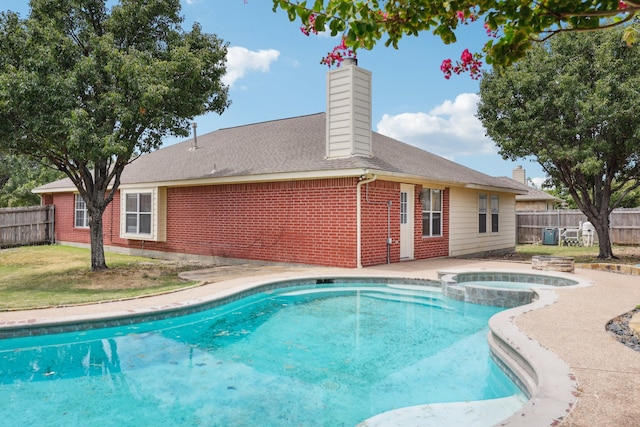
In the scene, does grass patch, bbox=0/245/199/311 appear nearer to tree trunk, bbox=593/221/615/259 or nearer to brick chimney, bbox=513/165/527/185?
tree trunk, bbox=593/221/615/259

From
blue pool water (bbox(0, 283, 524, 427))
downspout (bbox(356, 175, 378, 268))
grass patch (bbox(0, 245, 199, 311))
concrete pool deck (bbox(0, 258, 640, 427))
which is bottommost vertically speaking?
blue pool water (bbox(0, 283, 524, 427))

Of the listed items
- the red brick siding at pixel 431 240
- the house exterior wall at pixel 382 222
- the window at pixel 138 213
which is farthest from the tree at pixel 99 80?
the red brick siding at pixel 431 240

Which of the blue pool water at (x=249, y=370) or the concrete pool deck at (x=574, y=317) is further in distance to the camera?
the blue pool water at (x=249, y=370)

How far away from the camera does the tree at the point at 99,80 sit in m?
9.43

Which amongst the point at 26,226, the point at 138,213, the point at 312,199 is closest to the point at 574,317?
the point at 312,199

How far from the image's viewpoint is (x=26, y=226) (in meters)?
20.4

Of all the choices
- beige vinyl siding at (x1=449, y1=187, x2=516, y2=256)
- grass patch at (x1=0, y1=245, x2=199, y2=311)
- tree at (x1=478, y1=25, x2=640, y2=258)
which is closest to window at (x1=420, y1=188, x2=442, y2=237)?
beige vinyl siding at (x1=449, y1=187, x2=516, y2=256)

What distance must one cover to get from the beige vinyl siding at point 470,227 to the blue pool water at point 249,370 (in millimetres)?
7960

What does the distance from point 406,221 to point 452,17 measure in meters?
10.7

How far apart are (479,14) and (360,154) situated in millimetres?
9088

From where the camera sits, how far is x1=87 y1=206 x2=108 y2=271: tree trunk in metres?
11.9

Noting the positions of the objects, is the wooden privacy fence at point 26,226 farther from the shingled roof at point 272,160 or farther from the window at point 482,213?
the window at point 482,213

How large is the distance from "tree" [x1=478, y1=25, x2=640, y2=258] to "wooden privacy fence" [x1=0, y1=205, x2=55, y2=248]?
2024 cm

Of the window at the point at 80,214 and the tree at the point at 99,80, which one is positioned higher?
the tree at the point at 99,80
